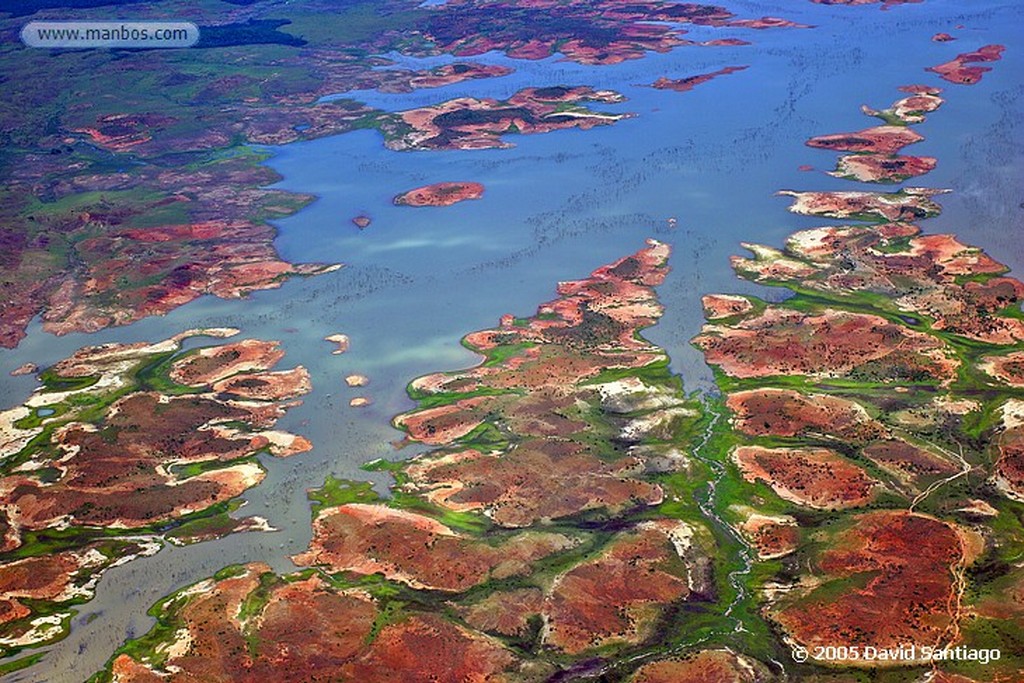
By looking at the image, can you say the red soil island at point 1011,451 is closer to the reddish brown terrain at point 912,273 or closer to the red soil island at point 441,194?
the reddish brown terrain at point 912,273

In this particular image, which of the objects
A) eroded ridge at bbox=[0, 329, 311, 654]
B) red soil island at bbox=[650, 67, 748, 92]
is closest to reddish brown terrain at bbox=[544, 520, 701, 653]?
eroded ridge at bbox=[0, 329, 311, 654]

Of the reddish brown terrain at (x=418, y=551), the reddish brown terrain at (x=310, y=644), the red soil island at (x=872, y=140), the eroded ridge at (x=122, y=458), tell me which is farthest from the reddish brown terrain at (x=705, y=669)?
the red soil island at (x=872, y=140)

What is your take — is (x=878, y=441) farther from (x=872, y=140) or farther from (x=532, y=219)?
(x=872, y=140)

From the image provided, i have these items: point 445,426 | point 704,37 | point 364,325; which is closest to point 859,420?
point 445,426

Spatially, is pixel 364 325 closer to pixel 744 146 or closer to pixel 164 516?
pixel 164 516

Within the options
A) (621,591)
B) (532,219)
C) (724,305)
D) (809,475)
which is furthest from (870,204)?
(621,591)

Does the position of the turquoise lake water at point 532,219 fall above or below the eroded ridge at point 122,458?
above

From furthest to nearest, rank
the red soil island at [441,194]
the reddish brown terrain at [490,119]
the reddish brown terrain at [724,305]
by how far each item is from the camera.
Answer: the reddish brown terrain at [490,119], the red soil island at [441,194], the reddish brown terrain at [724,305]
